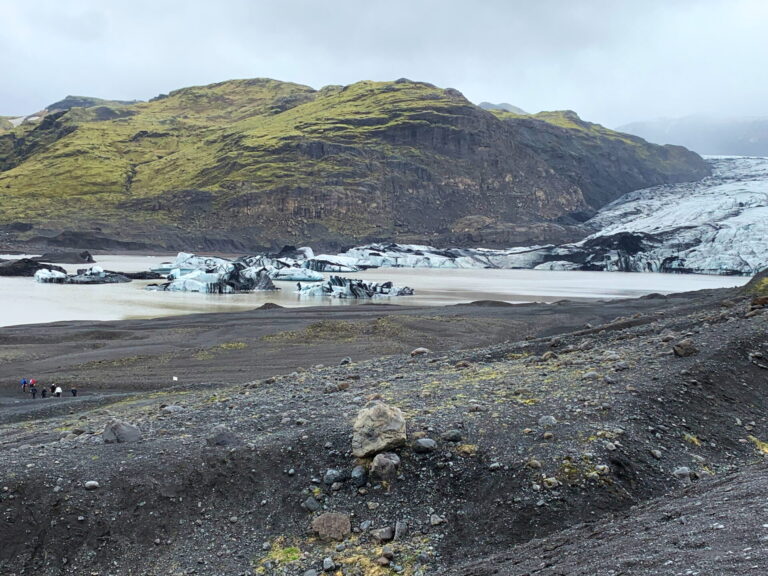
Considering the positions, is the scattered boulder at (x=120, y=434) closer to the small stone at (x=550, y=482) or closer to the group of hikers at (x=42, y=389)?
the small stone at (x=550, y=482)

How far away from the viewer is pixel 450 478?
21.6ft

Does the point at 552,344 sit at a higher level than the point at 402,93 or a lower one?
lower

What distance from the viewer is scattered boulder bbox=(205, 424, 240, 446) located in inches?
301

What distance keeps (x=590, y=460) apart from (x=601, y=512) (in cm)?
77

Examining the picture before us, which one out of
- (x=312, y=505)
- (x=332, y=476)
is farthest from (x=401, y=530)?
(x=332, y=476)

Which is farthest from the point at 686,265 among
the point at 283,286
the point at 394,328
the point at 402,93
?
the point at 402,93

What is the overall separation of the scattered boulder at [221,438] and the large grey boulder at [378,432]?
1629 millimetres

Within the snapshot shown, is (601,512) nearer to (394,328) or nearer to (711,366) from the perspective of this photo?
(711,366)

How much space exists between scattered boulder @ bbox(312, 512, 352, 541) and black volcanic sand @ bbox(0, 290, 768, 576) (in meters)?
0.09

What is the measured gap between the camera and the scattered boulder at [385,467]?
6.69 m

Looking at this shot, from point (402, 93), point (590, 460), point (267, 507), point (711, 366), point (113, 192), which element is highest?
point (402, 93)

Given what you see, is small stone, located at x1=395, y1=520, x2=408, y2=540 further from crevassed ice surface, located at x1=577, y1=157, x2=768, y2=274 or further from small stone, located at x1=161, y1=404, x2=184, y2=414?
crevassed ice surface, located at x1=577, y1=157, x2=768, y2=274

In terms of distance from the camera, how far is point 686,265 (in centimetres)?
8269

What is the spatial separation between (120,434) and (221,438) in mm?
1465
